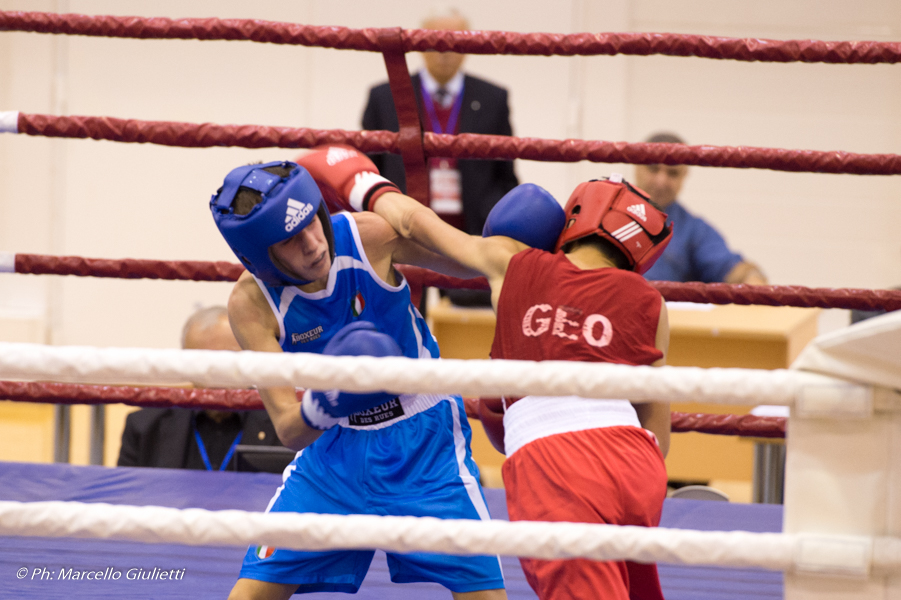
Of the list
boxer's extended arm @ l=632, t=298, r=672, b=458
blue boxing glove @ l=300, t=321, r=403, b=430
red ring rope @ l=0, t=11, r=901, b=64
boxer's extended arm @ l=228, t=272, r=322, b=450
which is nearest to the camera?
blue boxing glove @ l=300, t=321, r=403, b=430

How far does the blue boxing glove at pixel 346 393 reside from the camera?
1141mm

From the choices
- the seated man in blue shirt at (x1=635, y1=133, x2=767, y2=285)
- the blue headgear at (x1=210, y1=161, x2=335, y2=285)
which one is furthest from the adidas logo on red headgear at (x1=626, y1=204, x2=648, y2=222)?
the seated man in blue shirt at (x1=635, y1=133, x2=767, y2=285)

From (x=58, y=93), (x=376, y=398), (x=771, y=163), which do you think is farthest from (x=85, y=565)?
(x=58, y=93)

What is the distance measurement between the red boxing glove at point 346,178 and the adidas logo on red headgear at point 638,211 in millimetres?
424

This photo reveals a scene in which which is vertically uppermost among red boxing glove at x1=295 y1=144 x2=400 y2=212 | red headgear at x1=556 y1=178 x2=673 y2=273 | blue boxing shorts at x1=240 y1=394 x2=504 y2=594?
red boxing glove at x1=295 y1=144 x2=400 y2=212

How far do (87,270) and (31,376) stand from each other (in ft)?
3.78

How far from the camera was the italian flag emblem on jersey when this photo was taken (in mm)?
1477

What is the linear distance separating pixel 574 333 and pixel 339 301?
1.30 feet

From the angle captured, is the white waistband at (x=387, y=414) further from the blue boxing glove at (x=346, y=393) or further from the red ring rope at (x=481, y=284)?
the red ring rope at (x=481, y=284)

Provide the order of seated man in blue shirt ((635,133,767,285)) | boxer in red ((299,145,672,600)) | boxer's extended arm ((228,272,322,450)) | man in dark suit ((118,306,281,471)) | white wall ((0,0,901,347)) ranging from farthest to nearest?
1. white wall ((0,0,901,347))
2. seated man in blue shirt ((635,133,767,285))
3. man in dark suit ((118,306,281,471))
4. boxer's extended arm ((228,272,322,450))
5. boxer in red ((299,145,672,600))

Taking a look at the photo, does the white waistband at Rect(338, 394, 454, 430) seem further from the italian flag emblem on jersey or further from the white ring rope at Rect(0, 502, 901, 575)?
the white ring rope at Rect(0, 502, 901, 575)

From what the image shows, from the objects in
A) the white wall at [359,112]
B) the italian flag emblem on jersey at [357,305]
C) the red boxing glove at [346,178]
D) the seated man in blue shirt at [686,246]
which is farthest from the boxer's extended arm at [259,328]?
the white wall at [359,112]

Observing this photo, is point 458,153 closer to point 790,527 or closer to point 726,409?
point 790,527

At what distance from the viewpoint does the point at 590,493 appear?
1.27 meters
